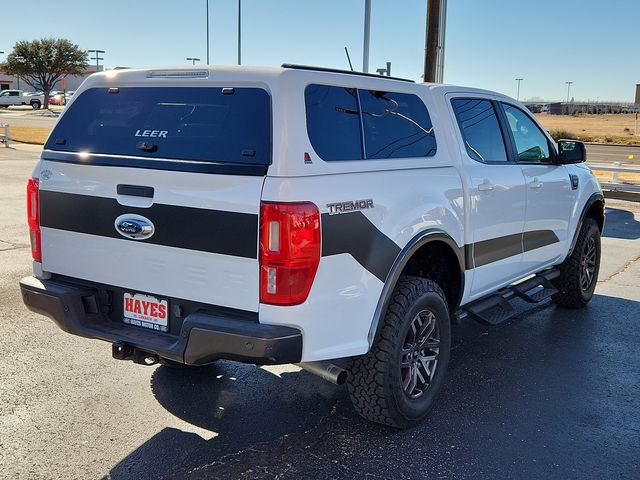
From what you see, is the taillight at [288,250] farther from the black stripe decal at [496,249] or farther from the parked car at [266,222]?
the black stripe decal at [496,249]

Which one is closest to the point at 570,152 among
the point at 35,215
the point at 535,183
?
the point at 535,183

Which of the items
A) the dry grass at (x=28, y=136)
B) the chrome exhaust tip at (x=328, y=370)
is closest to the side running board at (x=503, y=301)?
the chrome exhaust tip at (x=328, y=370)

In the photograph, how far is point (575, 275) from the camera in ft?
20.8

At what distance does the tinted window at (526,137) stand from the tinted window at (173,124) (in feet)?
8.67

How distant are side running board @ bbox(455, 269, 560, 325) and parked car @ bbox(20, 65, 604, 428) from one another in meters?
0.25

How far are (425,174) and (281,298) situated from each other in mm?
1369

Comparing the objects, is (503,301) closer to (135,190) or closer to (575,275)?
(575,275)

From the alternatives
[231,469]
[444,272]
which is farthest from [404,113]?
[231,469]

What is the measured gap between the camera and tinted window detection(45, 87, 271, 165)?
3.25 m

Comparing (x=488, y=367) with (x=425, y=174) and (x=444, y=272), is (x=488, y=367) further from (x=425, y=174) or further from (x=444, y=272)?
(x=425, y=174)

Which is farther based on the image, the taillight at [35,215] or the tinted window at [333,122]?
the taillight at [35,215]

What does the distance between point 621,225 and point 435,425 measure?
9102mm

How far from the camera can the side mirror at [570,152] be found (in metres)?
5.59

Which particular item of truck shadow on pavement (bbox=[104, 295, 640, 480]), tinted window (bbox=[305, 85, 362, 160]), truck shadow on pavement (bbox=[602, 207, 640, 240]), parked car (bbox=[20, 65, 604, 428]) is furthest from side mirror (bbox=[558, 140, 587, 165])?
truck shadow on pavement (bbox=[602, 207, 640, 240])
